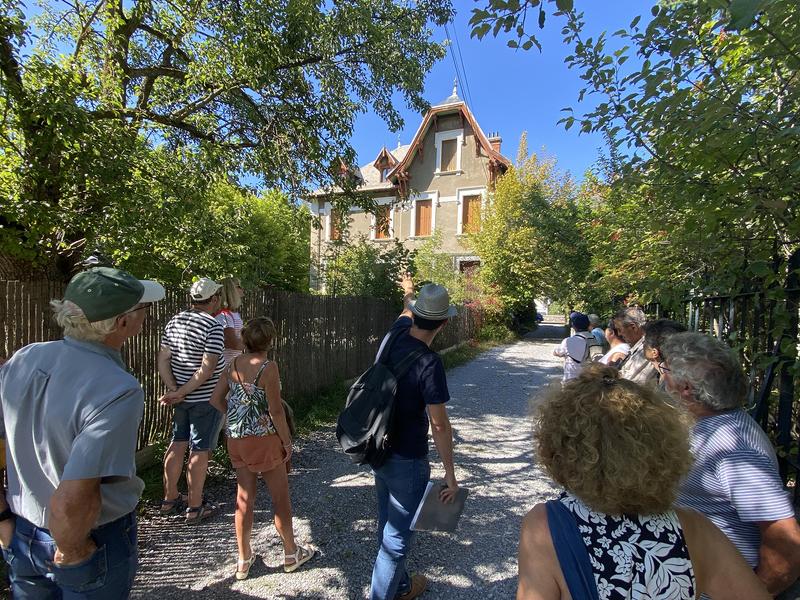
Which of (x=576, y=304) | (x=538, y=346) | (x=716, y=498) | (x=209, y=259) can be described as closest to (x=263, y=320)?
(x=716, y=498)

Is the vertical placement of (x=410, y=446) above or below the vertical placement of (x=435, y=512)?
above

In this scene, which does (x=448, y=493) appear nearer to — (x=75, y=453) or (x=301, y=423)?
(x=75, y=453)

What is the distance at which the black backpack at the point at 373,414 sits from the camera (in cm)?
221

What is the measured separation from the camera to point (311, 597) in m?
2.61

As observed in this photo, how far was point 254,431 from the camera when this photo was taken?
2670 mm

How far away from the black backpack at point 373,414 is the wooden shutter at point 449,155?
67.3 feet

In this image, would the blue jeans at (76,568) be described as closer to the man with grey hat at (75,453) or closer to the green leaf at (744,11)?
the man with grey hat at (75,453)

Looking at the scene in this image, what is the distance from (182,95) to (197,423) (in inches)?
187

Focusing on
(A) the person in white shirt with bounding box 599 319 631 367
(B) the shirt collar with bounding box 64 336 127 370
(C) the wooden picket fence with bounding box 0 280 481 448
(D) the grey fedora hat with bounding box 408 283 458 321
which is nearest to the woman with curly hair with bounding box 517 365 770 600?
(D) the grey fedora hat with bounding box 408 283 458 321

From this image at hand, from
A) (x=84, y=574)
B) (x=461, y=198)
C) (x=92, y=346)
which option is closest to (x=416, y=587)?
(x=84, y=574)

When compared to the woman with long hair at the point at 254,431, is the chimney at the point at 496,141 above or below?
above

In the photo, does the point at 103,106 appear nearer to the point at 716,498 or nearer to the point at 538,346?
the point at 716,498

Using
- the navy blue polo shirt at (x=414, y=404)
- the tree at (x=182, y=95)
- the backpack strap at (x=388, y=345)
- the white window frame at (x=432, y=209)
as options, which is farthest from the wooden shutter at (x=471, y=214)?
the navy blue polo shirt at (x=414, y=404)

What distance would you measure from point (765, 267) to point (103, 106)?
574cm
